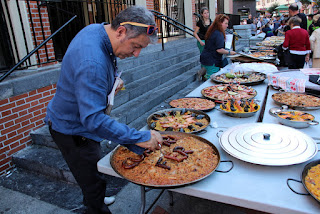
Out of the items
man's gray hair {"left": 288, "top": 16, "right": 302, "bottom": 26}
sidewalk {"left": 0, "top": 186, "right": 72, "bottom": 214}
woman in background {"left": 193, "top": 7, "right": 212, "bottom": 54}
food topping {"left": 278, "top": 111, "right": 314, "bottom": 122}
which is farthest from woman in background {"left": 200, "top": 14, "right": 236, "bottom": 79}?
sidewalk {"left": 0, "top": 186, "right": 72, "bottom": 214}

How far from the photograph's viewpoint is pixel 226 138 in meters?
1.77

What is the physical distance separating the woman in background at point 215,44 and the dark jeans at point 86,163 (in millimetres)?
3853

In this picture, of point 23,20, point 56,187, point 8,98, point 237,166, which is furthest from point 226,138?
point 23,20

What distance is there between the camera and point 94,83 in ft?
4.60

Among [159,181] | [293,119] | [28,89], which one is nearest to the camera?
[159,181]

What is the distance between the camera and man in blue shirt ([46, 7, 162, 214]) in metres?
1.41

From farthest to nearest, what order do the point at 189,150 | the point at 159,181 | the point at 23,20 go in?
the point at 23,20 < the point at 189,150 < the point at 159,181

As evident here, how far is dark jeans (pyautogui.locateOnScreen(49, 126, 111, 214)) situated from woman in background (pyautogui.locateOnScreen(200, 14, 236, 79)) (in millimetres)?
3853

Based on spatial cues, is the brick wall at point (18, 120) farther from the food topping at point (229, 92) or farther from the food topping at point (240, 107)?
the food topping at point (240, 107)

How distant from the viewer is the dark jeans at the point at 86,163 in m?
1.97

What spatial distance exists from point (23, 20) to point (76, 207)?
3.18 meters

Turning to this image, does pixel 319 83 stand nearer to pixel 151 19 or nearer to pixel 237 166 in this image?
pixel 237 166

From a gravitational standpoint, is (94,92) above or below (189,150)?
above

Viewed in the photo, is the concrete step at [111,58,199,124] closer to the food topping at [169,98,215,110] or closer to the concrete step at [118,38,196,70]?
the concrete step at [118,38,196,70]
